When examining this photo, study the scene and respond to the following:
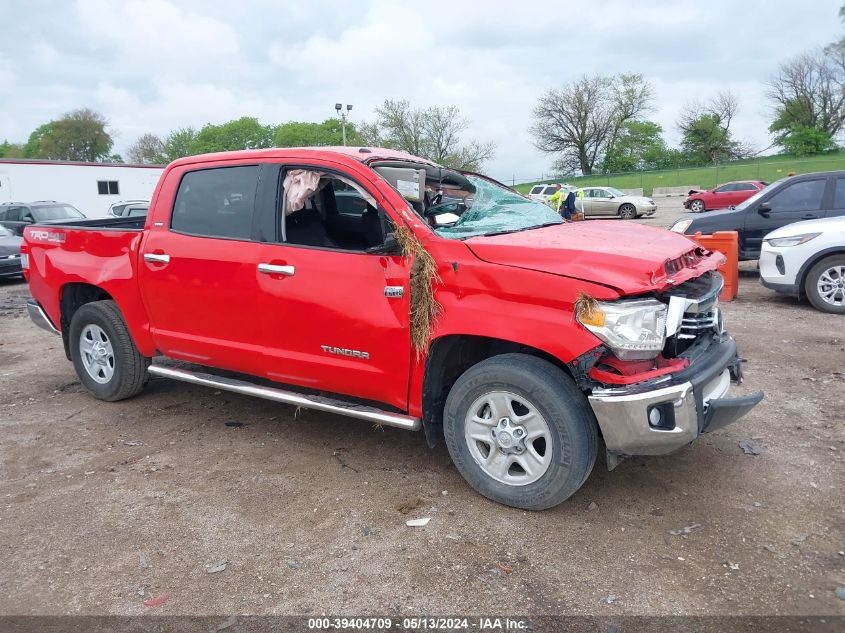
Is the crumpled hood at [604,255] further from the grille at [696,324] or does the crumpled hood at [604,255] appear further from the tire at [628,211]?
the tire at [628,211]

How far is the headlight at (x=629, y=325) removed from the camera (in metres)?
3.17

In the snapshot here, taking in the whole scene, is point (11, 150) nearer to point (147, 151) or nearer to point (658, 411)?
point (147, 151)

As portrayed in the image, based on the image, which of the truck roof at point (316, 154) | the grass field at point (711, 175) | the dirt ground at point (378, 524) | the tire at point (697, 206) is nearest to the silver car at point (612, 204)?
the tire at point (697, 206)

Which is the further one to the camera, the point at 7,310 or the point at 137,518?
the point at 7,310

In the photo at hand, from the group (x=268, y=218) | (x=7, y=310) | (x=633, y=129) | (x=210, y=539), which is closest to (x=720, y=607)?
(x=210, y=539)

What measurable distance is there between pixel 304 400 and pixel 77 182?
35.4 metres

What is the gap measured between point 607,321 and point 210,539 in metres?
2.31

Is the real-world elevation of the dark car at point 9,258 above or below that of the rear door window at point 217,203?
below

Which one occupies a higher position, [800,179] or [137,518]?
[800,179]

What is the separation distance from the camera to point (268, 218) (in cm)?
431

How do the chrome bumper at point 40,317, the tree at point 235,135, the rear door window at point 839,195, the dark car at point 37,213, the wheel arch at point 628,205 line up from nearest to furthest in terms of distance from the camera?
the chrome bumper at point 40,317 → the rear door window at point 839,195 → the dark car at point 37,213 → the wheel arch at point 628,205 → the tree at point 235,135

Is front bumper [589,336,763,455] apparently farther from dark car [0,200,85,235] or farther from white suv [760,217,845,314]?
dark car [0,200,85,235]

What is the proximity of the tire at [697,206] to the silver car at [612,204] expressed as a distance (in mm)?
2118

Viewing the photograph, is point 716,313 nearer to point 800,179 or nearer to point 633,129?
point 800,179
